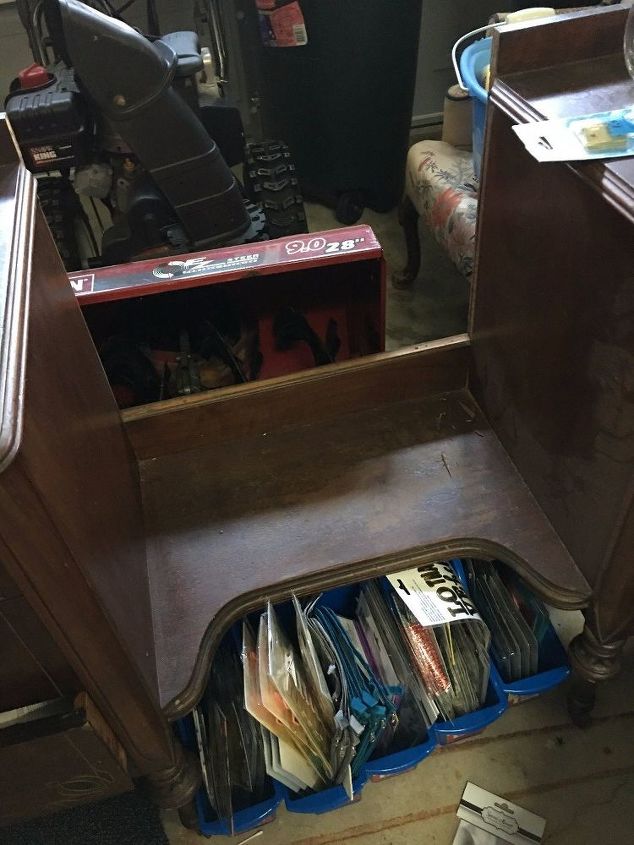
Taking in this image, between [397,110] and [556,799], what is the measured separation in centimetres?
170

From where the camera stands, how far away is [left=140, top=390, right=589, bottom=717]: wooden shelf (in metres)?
0.82

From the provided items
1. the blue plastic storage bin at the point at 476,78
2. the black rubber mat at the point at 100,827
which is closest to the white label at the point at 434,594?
the black rubber mat at the point at 100,827

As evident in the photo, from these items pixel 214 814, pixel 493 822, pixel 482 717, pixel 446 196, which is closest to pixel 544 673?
pixel 482 717

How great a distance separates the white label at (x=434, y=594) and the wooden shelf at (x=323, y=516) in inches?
1.4

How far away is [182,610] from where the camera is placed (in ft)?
2.70

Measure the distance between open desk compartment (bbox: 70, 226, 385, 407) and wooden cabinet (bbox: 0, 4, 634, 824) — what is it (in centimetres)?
18

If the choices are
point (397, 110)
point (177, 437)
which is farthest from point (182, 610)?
point (397, 110)

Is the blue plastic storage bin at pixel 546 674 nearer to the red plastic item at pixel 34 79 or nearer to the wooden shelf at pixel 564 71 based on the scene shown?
the wooden shelf at pixel 564 71

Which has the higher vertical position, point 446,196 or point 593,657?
point 446,196

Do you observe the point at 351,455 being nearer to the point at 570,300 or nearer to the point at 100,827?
the point at 570,300

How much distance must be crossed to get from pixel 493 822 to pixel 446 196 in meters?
1.12

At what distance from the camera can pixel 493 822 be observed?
93cm

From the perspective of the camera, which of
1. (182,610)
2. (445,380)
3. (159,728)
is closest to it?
(159,728)

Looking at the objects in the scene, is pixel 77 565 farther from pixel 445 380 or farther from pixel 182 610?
pixel 445 380
